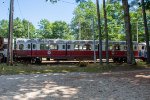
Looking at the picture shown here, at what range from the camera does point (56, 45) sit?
4216 centimetres

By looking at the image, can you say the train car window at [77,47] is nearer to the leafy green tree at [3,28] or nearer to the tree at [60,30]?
the tree at [60,30]

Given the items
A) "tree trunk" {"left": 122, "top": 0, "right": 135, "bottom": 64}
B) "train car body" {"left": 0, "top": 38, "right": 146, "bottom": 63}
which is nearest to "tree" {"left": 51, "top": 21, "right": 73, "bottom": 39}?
"train car body" {"left": 0, "top": 38, "right": 146, "bottom": 63}

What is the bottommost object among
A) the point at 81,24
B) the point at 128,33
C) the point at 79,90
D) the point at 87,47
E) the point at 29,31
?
the point at 79,90

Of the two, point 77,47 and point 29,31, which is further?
point 29,31

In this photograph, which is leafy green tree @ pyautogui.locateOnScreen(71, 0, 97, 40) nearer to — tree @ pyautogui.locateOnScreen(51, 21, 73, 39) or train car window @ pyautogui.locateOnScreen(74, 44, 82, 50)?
tree @ pyautogui.locateOnScreen(51, 21, 73, 39)

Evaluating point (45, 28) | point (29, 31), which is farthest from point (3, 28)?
point (45, 28)

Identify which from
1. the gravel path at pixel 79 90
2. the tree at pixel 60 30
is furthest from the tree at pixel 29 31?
the gravel path at pixel 79 90

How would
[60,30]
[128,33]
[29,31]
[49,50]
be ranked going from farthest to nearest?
[29,31], [60,30], [49,50], [128,33]

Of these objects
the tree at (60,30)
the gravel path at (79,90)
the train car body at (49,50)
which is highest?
the tree at (60,30)

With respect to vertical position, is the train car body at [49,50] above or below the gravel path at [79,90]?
above

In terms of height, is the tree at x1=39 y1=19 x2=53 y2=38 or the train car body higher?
the tree at x1=39 y1=19 x2=53 y2=38

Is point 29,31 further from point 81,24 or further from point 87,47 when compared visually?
point 87,47

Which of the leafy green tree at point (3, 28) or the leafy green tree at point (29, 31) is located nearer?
the leafy green tree at point (29, 31)

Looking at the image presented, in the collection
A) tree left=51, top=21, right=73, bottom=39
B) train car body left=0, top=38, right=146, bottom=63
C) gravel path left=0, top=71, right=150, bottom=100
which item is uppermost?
tree left=51, top=21, right=73, bottom=39
